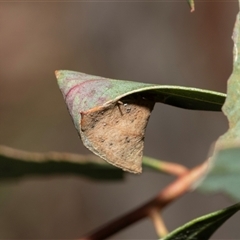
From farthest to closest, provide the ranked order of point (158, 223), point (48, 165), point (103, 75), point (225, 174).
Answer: point (103, 75), point (48, 165), point (158, 223), point (225, 174)

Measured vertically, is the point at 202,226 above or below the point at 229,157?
below

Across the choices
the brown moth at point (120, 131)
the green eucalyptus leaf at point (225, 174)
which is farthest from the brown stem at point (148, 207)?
the green eucalyptus leaf at point (225, 174)

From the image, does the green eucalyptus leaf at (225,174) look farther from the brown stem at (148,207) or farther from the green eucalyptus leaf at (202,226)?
the brown stem at (148,207)

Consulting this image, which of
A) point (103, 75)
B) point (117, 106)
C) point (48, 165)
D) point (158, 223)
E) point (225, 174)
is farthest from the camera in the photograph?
point (103, 75)

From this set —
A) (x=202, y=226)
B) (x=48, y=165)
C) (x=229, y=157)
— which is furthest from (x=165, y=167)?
(x=229, y=157)

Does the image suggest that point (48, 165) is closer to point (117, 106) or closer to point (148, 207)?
point (148, 207)

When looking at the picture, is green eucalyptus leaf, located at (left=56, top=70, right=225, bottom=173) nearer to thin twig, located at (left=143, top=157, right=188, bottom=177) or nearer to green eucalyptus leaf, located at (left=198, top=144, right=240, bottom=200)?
green eucalyptus leaf, located at (left=198, top=144, right=240, bottom=200)

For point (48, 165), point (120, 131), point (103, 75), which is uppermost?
point (120, 131)

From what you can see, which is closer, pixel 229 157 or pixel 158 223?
pixel 229 157

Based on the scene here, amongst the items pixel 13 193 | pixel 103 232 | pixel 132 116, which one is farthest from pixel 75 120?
pixel 13 193
